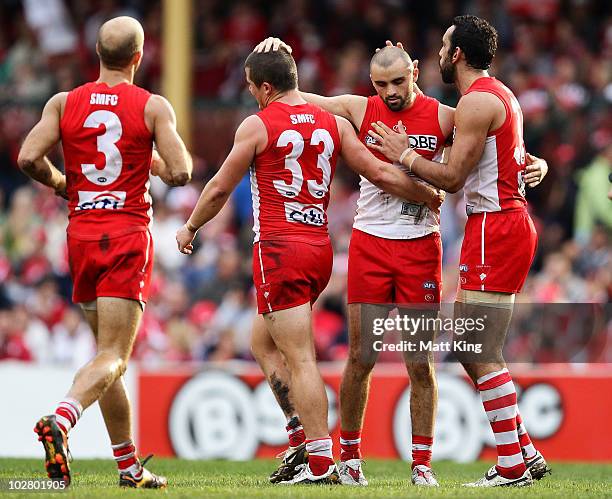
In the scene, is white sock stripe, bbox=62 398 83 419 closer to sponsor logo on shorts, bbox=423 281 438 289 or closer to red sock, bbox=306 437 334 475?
red sock, bbox=306 437 334 475

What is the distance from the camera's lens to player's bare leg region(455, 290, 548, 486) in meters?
7.77

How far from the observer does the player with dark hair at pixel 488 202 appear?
25.5 ft

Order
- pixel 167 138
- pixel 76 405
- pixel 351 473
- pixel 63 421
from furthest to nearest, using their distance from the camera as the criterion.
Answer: pixel 351 473, pixel 167 138, pixel 76 405, pixel 63 421

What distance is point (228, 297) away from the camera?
47.2 ft

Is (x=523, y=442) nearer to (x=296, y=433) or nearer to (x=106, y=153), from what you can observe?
(x=296, y=433)

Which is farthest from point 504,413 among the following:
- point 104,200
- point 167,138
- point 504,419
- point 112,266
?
point 104,200

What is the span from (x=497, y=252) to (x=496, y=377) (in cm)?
76

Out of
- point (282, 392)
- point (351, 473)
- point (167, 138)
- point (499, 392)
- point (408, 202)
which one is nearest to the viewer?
point (167, 138)

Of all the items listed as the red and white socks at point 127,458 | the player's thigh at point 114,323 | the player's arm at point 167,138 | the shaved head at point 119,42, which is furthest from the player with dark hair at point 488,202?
the red and white socks at point 127,458

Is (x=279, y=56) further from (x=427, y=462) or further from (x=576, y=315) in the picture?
(x=576, y=315)

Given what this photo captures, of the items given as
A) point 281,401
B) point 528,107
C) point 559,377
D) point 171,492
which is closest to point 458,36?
point 281,401

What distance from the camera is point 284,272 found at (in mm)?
7727

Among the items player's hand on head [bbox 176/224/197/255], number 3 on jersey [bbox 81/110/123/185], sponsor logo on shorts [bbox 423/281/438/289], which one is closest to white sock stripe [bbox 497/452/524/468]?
sponsor logo on shorts [bbox 423/281/438/289]

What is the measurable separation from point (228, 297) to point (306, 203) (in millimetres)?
6651
